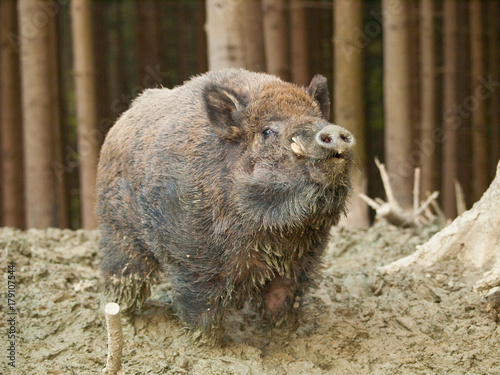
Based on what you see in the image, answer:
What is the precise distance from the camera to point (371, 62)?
1644 cm

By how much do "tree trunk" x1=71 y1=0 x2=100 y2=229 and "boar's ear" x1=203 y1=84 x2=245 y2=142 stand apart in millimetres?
5029

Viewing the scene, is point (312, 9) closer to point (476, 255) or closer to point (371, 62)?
point (371, 62)

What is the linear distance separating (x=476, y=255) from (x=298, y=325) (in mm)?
1440

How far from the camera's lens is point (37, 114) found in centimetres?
873

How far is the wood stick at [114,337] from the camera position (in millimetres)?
2934

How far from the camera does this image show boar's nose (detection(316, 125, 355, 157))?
3225 mm

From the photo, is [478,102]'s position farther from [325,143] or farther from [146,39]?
[325,143]

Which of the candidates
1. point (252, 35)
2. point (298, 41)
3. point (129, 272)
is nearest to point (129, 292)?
point (129, 272)

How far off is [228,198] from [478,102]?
8.82 meters

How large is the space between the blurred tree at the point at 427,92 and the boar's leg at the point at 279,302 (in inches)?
256

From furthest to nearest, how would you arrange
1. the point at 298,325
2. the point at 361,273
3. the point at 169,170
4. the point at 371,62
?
the point at 371,62, the point at 361,273, the point at 298,325, the point at 169,170

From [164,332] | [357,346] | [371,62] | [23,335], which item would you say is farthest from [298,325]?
[371,62]

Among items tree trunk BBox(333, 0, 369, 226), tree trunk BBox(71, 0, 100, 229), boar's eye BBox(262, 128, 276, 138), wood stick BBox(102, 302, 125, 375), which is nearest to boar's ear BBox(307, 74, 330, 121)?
boar's eye BBox(262, 128, 276, 138)

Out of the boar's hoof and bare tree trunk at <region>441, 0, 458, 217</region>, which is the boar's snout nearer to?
the boar's hoof
